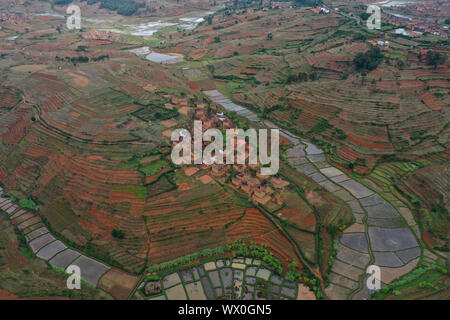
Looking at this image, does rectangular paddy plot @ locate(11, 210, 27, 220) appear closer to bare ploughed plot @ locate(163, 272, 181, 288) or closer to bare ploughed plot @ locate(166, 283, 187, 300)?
bare ploughed plot @ locate(163, 272, 181, 288)

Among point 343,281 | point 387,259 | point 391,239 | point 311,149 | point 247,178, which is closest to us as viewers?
point 343,281

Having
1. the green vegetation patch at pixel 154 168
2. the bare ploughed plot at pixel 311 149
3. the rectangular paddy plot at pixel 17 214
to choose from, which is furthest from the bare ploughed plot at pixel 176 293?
the bare ploughed plot at pixel 311 149

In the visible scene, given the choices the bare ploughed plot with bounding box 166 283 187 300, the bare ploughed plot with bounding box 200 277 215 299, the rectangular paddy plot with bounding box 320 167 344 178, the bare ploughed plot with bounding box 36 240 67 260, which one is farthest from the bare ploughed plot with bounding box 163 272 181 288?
the rectangular paddy plot with bounding box 320 167 344 178

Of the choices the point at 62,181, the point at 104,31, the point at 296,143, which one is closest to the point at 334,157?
the point at 296,143

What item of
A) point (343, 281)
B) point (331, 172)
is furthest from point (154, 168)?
point (343, 281)

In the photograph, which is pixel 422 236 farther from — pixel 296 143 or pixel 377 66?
pixel 377 66

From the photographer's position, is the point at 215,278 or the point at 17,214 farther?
the point at 17,214

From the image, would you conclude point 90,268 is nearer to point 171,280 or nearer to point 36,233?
point 171,280
